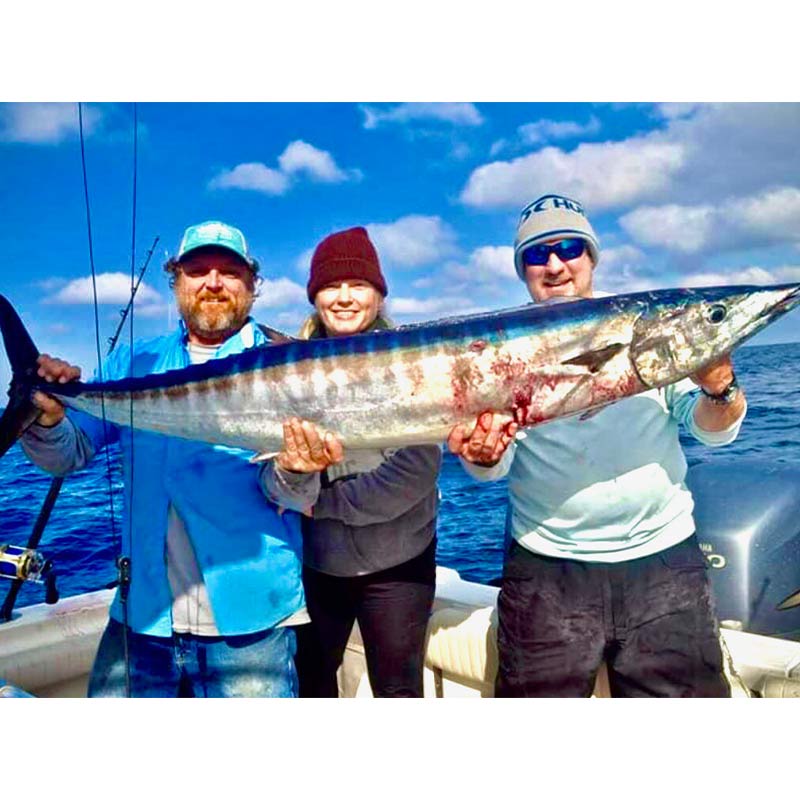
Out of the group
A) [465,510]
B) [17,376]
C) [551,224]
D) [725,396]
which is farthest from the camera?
[465,510]

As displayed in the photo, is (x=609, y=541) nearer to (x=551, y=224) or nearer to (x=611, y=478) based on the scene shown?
(x=611, y=478)

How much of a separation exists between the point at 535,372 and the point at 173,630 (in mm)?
1106

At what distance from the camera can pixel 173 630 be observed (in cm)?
181

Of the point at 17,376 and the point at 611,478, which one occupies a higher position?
the point at 17,376

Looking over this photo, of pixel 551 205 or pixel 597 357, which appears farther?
pixel 551 205

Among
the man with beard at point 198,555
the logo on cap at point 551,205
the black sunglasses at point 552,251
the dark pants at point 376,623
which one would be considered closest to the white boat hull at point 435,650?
the dark pants at point 376,623

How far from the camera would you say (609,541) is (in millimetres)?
1810

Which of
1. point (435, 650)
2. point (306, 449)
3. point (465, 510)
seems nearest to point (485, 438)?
point (306, 449)

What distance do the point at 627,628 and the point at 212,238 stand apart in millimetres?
1409

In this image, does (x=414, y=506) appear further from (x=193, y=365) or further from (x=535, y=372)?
(x=193, y=365)

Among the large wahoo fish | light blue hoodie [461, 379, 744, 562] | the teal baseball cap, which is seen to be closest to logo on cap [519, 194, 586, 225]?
the large wahoo fish

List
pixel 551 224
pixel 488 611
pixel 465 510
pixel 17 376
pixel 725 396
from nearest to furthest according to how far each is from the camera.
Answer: pixel 725 396 → pixel 551 224 → pixel 17 376 → pixel 488 611 → pixel 465 510

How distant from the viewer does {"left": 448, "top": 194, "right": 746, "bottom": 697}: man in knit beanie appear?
178 cm
